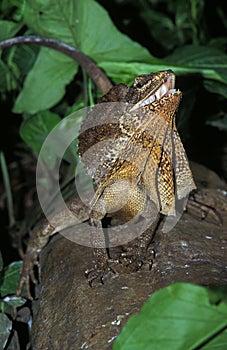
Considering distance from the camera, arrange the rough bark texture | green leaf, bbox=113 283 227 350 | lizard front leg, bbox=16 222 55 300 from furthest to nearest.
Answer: lizard front leg, bbox=16 222 55 300 → the rough bark texture → green leaf, bbox=113 283 227 350

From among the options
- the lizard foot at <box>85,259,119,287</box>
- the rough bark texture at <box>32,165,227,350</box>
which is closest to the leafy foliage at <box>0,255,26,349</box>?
the rough bark texture at <box>32,165,227,350</box>

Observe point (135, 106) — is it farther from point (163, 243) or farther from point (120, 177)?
point (163, 243)

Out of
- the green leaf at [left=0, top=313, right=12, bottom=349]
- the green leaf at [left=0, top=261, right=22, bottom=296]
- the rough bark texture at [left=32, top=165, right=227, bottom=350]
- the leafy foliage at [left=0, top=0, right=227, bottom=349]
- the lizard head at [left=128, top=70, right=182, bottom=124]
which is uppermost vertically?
the lizard head at [left=128, top=70, right=182, bottom=124]

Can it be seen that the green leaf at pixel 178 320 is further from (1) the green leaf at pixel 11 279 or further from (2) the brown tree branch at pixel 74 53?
(2) the brown tree branch at pixel 74 53

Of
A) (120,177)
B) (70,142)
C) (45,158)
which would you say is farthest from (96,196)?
(45,158)

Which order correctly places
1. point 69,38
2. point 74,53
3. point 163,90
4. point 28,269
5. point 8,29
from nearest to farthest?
point 163,90, point 28,269, point 74,53, point 69,38, point 8,29

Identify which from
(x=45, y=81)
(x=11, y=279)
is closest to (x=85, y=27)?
(x=45, y=81)

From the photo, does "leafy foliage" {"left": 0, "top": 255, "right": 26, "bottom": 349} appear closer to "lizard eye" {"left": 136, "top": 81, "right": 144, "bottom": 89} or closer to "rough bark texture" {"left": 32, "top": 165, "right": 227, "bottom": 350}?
"rough bark texture" {"left": 32, "top": 165, "right": 227, "bottom": 350}

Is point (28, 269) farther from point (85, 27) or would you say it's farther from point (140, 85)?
point (85, 27)
